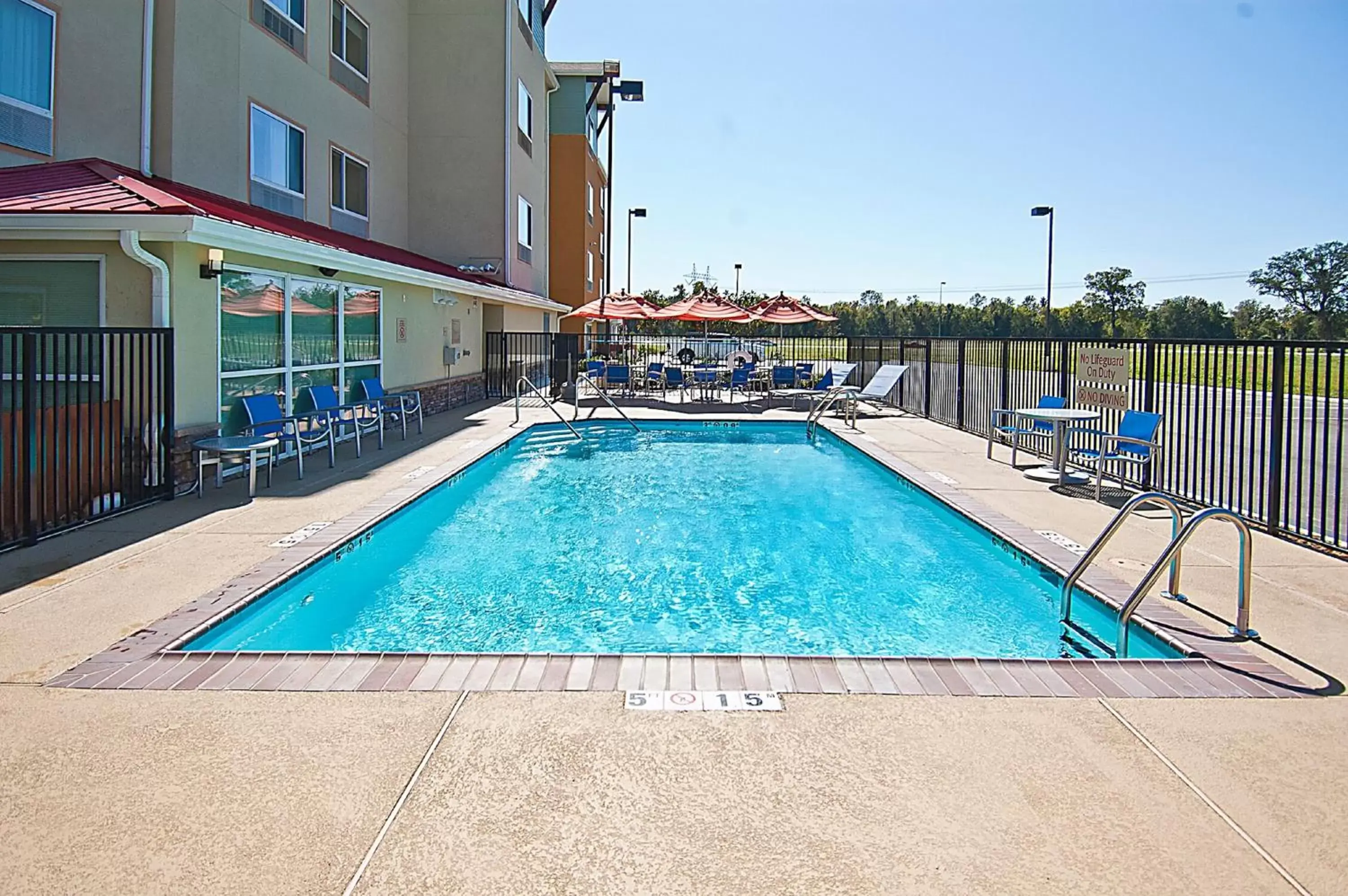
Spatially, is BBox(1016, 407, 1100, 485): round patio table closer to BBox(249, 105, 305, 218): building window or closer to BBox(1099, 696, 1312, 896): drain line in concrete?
BBox(1099, 696, 1312, 896): drain line in concrete

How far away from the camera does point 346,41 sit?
→ 53.5 feet

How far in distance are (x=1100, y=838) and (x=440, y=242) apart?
19932 mm

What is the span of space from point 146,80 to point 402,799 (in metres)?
10.4

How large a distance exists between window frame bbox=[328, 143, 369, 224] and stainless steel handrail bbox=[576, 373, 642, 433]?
5114 mm

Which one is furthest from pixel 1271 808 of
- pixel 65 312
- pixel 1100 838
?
pixel 65 312

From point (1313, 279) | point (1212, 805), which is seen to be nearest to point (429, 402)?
point (1212, 805)

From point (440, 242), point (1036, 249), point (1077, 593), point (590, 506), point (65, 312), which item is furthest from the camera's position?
point (1036, 249)

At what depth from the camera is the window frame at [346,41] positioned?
51.5 feet

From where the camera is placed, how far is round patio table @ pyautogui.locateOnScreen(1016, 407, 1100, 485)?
33.1ft

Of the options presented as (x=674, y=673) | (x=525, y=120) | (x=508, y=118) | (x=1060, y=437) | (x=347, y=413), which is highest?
(x=525, y=120)

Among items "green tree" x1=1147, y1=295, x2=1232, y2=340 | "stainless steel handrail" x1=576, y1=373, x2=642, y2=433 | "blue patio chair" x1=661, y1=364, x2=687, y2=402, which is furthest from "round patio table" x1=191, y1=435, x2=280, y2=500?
"green tree" x1=1147, y1=295, x2=1232, y2=340

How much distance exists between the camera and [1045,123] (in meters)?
19.1

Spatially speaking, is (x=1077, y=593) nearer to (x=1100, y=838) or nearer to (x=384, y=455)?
(x=1100, y=838)

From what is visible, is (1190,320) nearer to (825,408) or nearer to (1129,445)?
(825,408)
